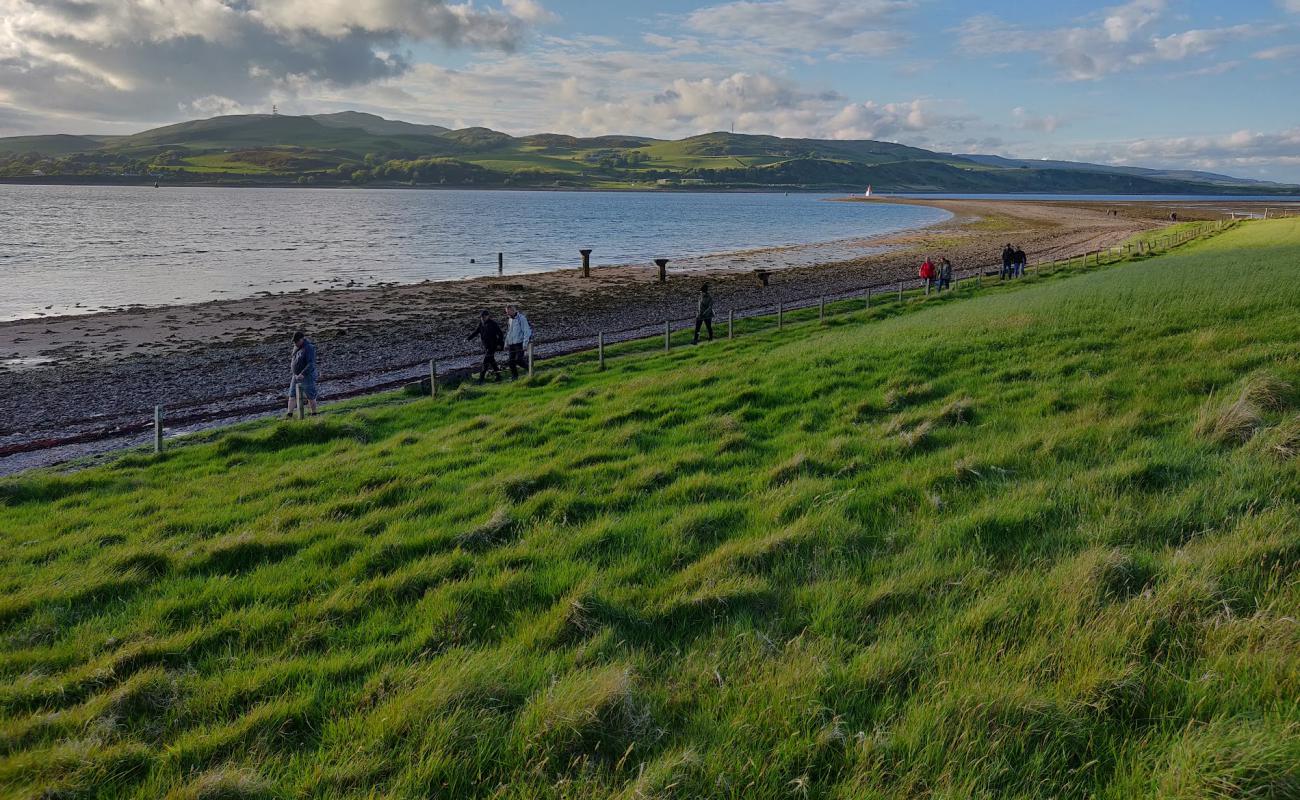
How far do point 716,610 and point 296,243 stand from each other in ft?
267

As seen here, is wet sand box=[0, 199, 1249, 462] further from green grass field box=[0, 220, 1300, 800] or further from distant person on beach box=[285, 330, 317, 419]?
green grass field box=[0, 220, 1300, 800]

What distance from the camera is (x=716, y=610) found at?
5.85 metres

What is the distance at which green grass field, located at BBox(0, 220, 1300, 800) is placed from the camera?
13.2 ft

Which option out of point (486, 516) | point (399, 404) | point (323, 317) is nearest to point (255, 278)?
point (323, 317)

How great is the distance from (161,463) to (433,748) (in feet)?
41.2

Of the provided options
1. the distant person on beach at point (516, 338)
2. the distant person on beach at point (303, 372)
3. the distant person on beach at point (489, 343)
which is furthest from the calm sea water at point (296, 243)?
the distant person on beach at point (516, 338)

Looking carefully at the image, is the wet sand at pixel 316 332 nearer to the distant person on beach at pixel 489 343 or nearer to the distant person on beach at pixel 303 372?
the distant person on beach at pixel 303 372

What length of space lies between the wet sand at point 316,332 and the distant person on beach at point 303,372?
292 cm

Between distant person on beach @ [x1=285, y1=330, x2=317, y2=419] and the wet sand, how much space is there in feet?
9.58

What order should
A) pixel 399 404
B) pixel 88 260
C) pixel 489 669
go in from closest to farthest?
pixel 489 669, pixel 399 404, pixel 88 260

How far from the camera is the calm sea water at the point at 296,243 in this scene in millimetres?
49094

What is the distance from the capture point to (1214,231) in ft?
203

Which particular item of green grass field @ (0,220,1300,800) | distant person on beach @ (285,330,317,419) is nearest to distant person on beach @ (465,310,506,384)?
distant person on beach @ (285,330,317,419)

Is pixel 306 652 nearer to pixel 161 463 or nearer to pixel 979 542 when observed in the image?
pixel 979 542
